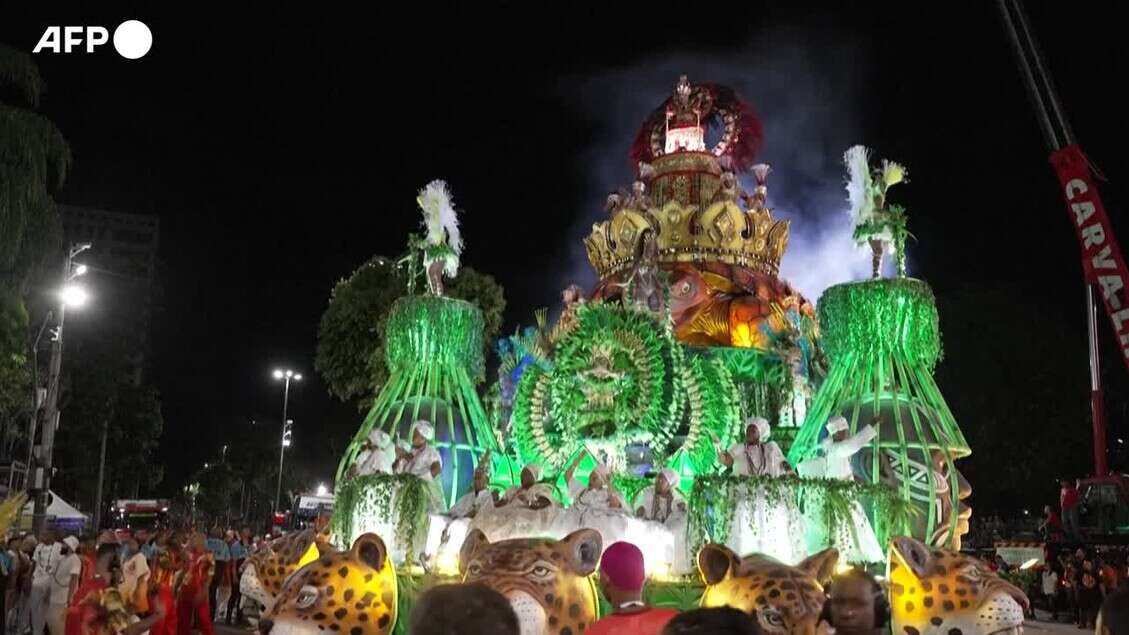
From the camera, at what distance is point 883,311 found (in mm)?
12617

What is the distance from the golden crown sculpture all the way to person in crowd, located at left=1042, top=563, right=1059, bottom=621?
25.4 ft

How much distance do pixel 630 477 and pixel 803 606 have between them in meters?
8.79

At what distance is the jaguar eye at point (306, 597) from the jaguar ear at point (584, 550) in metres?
1.65

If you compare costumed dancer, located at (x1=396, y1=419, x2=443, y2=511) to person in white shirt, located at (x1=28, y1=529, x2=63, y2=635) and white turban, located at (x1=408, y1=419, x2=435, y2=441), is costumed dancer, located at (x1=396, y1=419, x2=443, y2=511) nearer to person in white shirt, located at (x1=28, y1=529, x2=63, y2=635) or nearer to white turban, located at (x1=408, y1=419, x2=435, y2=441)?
white turban, located at (x1=408, y1=419, x2=435, y2=441)

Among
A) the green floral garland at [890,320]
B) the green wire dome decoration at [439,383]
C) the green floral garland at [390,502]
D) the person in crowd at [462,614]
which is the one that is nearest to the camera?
the person in crowd at [462,614]

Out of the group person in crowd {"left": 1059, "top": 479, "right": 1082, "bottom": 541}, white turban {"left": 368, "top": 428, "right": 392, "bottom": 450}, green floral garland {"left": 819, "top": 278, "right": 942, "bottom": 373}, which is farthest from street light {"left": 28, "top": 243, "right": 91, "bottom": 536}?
person in crowd {"left": 1059, "top": 479, "right": 1082, "bottom": 541}

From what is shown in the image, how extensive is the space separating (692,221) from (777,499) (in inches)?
410

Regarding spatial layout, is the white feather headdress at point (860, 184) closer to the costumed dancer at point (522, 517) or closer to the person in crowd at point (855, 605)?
the costumed dancer at point (522, 517)

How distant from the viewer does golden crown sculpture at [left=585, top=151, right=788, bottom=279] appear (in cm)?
2036

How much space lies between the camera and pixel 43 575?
11.9 meters

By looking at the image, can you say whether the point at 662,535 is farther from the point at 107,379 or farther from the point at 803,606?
the point at 107,379

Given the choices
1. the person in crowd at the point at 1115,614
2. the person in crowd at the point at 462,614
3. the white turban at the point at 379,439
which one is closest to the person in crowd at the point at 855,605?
the person in crowd at the point at 1115,614

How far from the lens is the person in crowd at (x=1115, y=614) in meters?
2.86

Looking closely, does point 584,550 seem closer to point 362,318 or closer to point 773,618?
point 773,618
